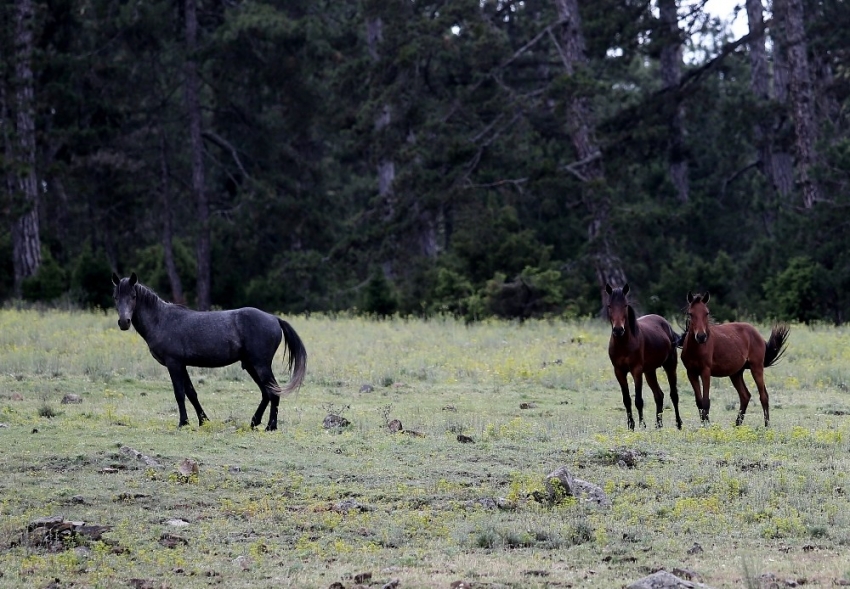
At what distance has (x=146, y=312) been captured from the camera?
1466 centimetres

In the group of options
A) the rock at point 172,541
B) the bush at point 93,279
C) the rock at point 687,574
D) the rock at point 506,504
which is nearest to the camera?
the rock at point 687,574

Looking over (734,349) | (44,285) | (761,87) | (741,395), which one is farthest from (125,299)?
(761,87)

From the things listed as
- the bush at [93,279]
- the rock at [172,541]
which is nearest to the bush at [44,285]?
the bush at [93,279]

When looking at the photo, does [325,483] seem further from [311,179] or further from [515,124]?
[311,179]

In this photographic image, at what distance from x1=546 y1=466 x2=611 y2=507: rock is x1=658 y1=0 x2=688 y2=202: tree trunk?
28765 mm

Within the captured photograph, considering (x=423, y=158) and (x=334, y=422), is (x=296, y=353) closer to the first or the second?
(x=334, y=422)

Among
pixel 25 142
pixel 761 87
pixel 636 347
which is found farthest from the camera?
pixel 761 87

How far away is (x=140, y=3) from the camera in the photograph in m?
42.9

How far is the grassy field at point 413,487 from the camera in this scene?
8.46 meters

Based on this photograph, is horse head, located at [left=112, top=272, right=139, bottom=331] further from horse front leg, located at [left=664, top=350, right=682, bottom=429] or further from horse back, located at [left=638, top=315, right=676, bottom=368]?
horse front leg, located at [left=664, top=350, right=682, bottom=429]

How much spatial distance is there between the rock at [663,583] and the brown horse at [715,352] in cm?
648

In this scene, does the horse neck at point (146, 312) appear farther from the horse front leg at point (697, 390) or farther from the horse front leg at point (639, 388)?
the horse front leg at point (697, 390)

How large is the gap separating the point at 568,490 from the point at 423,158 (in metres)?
27.2

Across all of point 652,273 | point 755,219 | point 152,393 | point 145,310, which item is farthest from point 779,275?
point 145,310
